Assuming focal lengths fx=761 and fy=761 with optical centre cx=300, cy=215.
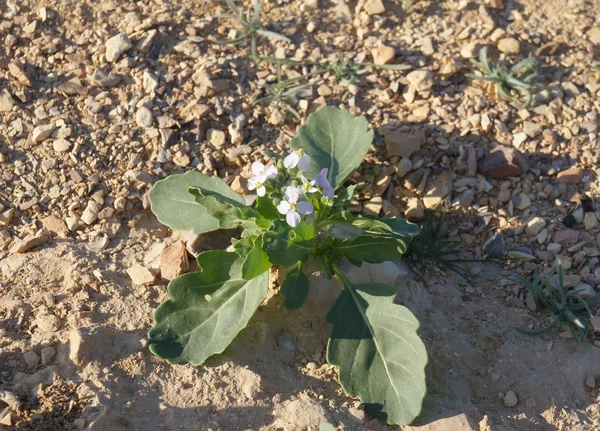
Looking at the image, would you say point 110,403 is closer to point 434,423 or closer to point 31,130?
point 434,423

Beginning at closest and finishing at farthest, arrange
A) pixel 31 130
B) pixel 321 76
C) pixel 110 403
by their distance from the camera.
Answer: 1. pixel 110 403
2. pixel 31 130
3. pixel 321 76

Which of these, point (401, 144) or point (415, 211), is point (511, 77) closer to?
point (401, 144)

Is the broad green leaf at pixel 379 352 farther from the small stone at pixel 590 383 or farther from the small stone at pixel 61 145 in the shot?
the small stone at pixel 61 145

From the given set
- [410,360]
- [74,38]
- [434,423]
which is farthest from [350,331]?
[74,38]

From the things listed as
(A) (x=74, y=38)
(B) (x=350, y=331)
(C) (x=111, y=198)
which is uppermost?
(A) (x=74, y=38)

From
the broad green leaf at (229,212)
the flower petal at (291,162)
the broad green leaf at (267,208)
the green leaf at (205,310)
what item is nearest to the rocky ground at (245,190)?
the green leaf at (205,310)

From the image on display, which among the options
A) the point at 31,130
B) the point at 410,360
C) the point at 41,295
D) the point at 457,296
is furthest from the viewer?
the point at 31,130

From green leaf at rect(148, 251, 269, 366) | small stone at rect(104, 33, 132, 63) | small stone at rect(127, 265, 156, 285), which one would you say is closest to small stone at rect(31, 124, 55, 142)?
small stone at rect(104, 33, 132, 63)
